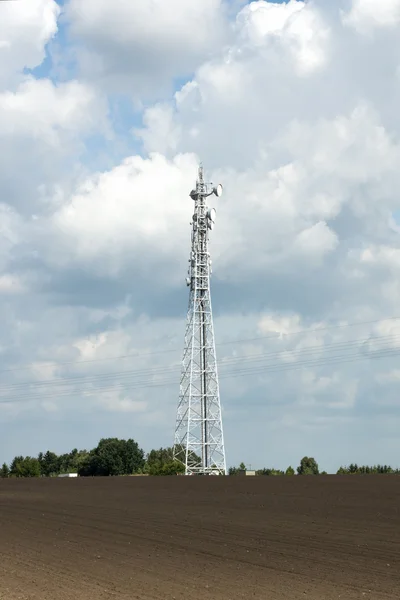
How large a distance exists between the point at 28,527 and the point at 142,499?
2499cm

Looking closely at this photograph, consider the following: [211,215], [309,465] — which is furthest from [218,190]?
[309,465]

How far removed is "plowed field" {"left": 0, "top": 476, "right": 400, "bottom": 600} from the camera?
108ft

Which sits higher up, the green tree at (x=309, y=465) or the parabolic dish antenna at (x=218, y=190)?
the parabolic dish antenna at (x=218, y=190)

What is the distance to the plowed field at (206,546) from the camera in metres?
32.8

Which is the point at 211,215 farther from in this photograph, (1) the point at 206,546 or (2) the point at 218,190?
(1) the point at 206,546

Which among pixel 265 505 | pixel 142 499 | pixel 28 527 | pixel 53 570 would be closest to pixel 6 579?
pixel 53 570

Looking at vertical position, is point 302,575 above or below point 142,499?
below

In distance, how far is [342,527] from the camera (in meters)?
51.8

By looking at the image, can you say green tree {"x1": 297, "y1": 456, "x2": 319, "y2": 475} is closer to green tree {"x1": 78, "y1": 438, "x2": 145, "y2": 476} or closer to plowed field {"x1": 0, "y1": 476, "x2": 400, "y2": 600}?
green tree {"x1": 78, "y1": 438, "x2": 145, "y2": 476}

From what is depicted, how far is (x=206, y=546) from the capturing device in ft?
146

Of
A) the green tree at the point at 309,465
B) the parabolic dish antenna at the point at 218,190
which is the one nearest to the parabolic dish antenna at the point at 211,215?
the parabolic dish antenna at the point at 218,190

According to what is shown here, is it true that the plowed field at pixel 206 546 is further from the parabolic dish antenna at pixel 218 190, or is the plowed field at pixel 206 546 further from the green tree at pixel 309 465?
the green tree at pixel 309 465

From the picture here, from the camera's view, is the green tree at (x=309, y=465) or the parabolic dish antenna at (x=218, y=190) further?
the green tree at (x=309, y=465)

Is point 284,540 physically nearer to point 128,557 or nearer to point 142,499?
point 128,557
